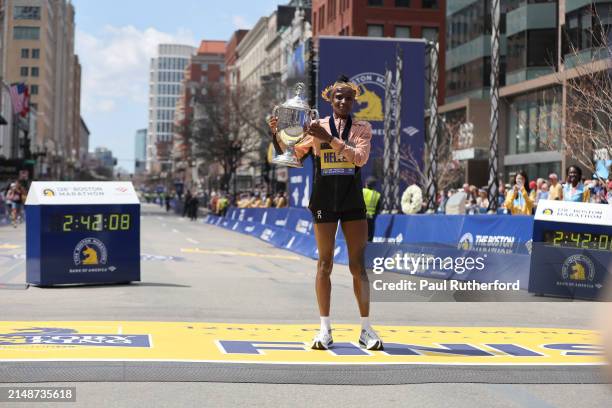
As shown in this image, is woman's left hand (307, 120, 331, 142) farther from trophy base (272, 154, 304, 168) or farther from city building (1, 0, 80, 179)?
city building (1, 0, 80, 179)

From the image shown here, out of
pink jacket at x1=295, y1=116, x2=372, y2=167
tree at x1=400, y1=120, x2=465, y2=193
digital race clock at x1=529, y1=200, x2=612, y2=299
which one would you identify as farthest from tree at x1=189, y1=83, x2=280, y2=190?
pink jacket at x1=295, y1=116, x2=372, y2=167

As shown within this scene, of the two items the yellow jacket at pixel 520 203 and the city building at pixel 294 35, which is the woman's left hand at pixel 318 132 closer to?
the yellow jacket at pixel 520 203

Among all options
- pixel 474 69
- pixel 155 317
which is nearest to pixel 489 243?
pixel 155 317

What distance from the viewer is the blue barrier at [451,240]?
45.6 feet

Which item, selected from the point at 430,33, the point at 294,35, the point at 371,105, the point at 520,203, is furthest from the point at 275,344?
the point at 294,35

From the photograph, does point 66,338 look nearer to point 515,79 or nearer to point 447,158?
point 515,79

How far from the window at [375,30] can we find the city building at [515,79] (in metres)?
9.78

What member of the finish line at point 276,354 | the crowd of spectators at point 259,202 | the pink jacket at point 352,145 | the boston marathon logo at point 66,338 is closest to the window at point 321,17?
the crowd of spectators at point 259,202

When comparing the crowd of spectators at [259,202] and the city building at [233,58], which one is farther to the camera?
the city building at [233,58]

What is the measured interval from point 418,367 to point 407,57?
101 ft

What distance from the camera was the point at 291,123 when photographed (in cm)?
741

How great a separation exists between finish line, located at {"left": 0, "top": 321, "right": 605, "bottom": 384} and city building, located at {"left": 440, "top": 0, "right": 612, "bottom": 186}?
34665 mm

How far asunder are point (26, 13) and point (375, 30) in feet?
274

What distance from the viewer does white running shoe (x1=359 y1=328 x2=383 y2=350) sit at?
7555 mm
